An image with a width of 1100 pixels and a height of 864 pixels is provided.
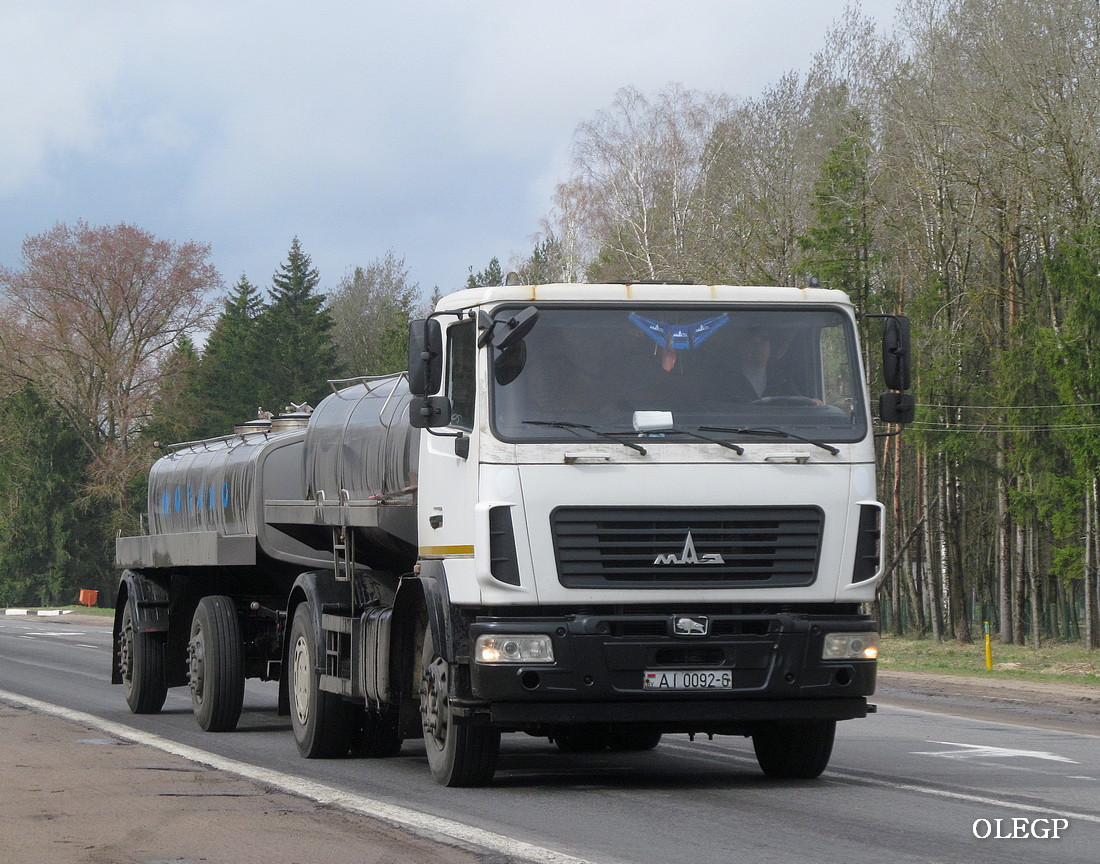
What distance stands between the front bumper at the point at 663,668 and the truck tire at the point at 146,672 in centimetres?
808

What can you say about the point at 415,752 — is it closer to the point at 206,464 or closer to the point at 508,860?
the point at 206,464

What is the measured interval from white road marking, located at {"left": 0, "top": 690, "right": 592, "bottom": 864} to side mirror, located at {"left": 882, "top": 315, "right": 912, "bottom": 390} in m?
3.84

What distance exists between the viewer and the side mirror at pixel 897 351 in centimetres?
1030

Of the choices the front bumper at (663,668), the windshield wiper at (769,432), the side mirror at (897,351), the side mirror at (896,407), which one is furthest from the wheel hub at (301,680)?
the side mirror at (897,351)

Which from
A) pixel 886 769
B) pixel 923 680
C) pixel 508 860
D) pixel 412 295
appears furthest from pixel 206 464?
pixel 412 295

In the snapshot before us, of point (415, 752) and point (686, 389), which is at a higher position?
point (686, 389)

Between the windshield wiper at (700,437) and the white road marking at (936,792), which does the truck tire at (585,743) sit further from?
the windshield wiper at (700,437)

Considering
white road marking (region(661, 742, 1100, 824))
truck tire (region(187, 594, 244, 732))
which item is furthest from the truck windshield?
truck tire (region(187, 594, 244, 732))

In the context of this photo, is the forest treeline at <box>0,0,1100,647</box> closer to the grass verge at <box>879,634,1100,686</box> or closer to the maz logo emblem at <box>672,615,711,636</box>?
the grass verge at <box>879,634,1100,686</box>

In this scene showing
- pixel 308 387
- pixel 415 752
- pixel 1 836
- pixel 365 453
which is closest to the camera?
pixel 1 836

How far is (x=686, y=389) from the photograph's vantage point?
10055 millimetres

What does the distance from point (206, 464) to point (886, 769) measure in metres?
8.11

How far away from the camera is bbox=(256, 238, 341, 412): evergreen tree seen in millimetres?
81250

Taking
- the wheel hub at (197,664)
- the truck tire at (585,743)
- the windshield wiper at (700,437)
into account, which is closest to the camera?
the windshield wiper at (700,437)
